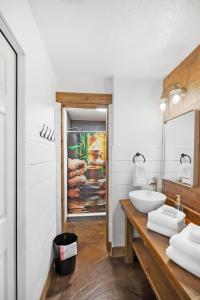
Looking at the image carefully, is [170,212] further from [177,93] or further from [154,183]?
[177,93]

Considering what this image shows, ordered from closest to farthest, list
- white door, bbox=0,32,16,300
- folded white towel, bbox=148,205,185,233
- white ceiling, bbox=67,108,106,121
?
white door, bbox=0,32,16,300, folded white towel, bbox=148,205,185,233, white ceiling, bbox=67,108,106,121

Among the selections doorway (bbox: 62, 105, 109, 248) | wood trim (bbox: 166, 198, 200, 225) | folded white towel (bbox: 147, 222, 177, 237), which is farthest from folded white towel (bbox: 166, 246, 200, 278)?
doorway (bbox: 62, 105, 109, 248)

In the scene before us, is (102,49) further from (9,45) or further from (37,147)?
(37,147)

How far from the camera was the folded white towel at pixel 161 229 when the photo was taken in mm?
1311

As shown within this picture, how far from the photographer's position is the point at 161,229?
4.45 feet

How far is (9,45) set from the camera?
40.6 inches

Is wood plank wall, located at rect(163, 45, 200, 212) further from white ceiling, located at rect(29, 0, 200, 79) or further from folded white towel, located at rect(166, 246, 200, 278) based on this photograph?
folded white towel, located at rect(166, 246, 200, 278)

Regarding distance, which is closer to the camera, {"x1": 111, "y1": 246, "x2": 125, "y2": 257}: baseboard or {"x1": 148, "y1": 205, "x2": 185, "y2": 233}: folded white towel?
{"x1": 148, "y1": 205, "x2": 185, "y2": 233}: folded white towel

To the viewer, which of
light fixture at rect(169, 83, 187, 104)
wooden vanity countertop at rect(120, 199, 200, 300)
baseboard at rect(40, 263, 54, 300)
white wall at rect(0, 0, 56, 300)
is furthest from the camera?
light fixture at rect(169, 83, 187, 104)

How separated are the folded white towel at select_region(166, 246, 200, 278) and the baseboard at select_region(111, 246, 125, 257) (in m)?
1.40

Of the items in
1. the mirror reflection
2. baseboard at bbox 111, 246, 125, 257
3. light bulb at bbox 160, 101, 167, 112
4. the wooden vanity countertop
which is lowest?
baseboard at bbox 111, 246, 125, 257

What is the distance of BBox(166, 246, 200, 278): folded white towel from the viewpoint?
3.02 ft

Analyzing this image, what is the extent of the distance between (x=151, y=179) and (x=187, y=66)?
1.40 m

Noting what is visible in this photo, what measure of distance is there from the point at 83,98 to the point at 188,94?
1258 millimetres
